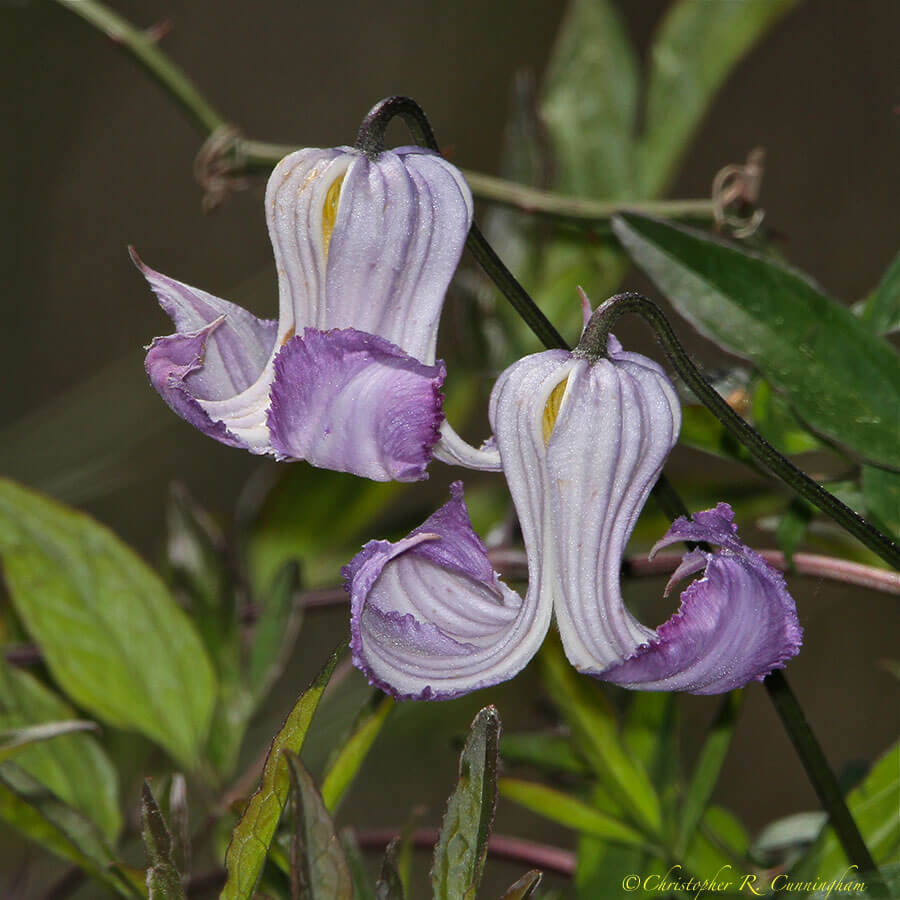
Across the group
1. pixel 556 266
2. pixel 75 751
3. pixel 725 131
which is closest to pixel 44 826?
pixel 75 751

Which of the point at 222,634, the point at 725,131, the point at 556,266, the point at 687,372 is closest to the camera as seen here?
the point at 687,372

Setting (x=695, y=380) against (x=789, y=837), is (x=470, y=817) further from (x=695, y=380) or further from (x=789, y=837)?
(x=789, y=837)

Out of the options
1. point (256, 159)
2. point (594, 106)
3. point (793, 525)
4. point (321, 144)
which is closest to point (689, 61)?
point (594, 106)

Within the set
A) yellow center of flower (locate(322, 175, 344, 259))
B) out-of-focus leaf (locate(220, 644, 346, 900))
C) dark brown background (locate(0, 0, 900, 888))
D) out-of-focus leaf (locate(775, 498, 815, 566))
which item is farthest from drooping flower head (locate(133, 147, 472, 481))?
dark brown background (locate(0, 0, 900, 888))

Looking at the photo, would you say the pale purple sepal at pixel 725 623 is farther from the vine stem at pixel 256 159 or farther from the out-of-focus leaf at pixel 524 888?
the vine stem at pixel 256 159

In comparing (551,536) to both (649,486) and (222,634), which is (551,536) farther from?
(222,634)

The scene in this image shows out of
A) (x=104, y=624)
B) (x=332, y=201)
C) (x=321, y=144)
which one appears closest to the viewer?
(x=332, y=201)
